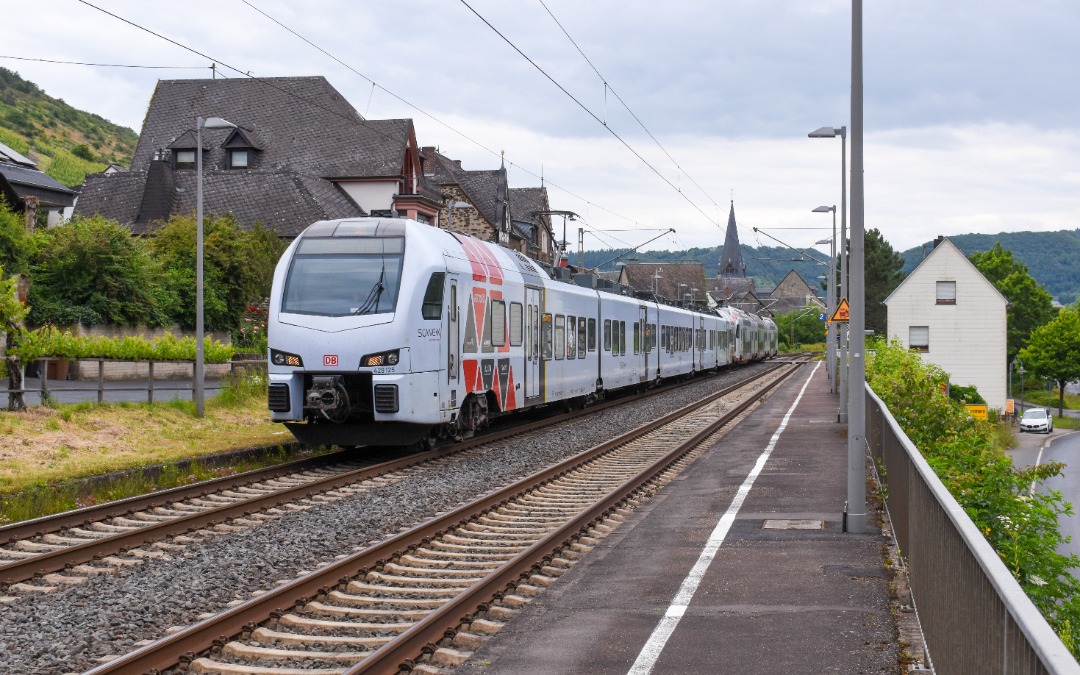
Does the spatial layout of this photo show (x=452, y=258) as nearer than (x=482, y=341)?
Yes

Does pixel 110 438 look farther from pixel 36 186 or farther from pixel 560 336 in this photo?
pixel 36 186

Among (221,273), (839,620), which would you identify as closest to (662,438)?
(839,620)

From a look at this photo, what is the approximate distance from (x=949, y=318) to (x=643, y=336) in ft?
133

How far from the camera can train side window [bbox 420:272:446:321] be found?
55.8 feet

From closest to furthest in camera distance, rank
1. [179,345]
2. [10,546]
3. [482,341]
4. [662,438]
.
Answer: [10,546], [482,341], [662,438], [179,345]

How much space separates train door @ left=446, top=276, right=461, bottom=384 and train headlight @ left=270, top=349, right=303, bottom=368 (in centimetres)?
223

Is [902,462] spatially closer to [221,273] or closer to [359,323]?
[359,323]

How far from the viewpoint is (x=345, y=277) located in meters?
17.1

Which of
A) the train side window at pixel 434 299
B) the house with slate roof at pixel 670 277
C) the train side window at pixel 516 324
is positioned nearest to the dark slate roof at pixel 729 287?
the house with slate roof at pixel 670 277

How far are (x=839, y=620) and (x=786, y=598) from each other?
2.42ft

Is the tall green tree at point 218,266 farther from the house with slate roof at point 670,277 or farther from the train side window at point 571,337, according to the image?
the house with slate roof at point 670,277

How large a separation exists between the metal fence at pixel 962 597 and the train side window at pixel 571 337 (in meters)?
17.1

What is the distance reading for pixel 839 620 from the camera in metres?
7.77

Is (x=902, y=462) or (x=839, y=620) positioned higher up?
(x=902, y=462)
